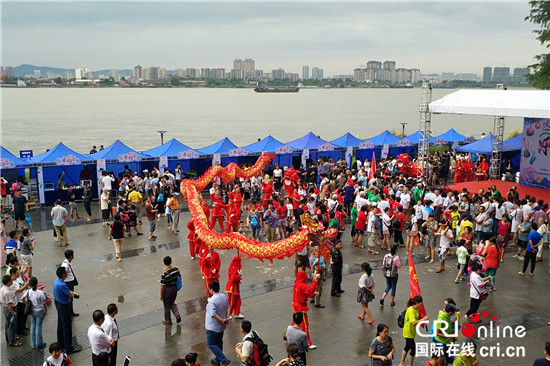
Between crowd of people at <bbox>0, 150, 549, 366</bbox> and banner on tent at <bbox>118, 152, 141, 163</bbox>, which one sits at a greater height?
banner on tent at <bbox>118, 152, 141, 163</bbox>

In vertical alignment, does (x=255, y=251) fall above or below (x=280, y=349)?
above

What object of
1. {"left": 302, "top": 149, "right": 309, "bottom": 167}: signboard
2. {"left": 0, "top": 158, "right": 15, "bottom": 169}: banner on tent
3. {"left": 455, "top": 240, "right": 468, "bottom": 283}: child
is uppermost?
{"left": 0, "top": 158, "right": 15, "bottom": 169}: banner on tent

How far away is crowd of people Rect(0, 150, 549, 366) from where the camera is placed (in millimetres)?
7797

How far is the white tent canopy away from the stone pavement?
22.1 feet

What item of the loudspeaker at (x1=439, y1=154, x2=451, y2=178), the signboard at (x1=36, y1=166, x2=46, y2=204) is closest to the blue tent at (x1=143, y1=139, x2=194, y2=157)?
the signboard at (x1=36, y1=166, x2=46, y2=204)

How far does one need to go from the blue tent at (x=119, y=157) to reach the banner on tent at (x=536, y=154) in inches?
658

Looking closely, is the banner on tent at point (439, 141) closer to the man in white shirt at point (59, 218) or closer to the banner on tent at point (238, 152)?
the banner on tent at point (238, 152)

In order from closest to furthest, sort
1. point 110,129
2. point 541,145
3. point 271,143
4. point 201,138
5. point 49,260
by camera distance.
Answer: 1. point 49,260
2. point 541,145
3. point 271,143
4. point 201,138
5. point 110,129

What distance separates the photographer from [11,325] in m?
8.76

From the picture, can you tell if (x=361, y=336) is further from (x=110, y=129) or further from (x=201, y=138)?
(x=110, y=129)

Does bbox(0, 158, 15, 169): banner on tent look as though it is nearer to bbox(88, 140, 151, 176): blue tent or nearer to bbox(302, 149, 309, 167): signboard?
bbox(88, 140, 151, 176): blue tent

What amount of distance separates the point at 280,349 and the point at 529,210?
8767mm

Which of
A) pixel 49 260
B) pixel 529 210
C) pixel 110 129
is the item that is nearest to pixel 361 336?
pixel 529 210

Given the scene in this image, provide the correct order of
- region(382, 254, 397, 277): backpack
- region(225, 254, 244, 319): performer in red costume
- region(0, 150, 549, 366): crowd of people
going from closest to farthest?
region(0, 150, 549, 366): crowd of people
region(225, 254, 244, 319): performer in red costume
region(382, 254, 397, 277): backpack
